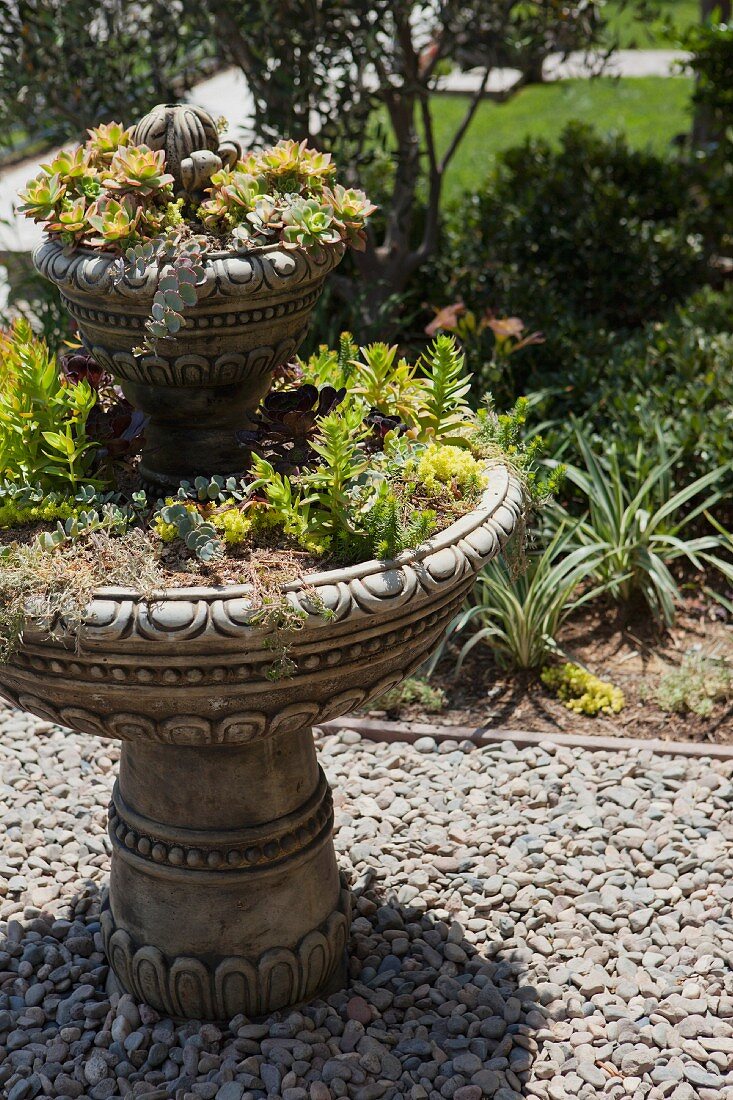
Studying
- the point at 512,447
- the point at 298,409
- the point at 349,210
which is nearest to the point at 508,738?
the point at 512,447

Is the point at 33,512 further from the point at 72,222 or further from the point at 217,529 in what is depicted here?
the point at 72,222

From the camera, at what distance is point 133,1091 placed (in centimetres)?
242

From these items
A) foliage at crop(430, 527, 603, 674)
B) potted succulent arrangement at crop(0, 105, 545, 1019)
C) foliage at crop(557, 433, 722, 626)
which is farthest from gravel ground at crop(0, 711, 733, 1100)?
foliage at crop(557, 433, 722, 626)

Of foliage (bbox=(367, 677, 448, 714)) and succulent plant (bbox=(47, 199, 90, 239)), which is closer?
succulent plant (bbox=(47, 199, 90, 239))

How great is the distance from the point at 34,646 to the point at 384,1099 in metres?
1.21

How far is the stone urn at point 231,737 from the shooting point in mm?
1940

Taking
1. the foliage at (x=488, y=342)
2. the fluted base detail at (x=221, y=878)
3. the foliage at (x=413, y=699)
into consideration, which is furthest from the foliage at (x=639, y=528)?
the fluted base detail at (x=221, y=878)

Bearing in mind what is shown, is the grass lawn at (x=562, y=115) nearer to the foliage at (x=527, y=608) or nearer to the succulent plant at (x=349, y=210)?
the foliage at (x=527, y=608)

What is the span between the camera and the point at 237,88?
1367cm

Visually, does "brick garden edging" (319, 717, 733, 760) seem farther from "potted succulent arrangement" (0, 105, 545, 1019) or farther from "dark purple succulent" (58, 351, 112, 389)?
"dark purple succulent" (58, 351, 112, 389)

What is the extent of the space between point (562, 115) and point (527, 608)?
11.3 meters

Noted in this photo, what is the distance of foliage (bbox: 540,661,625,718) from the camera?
12.7 ft

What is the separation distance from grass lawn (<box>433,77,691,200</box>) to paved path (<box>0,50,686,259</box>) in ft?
0.92

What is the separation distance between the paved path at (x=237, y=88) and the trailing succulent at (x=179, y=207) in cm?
287
